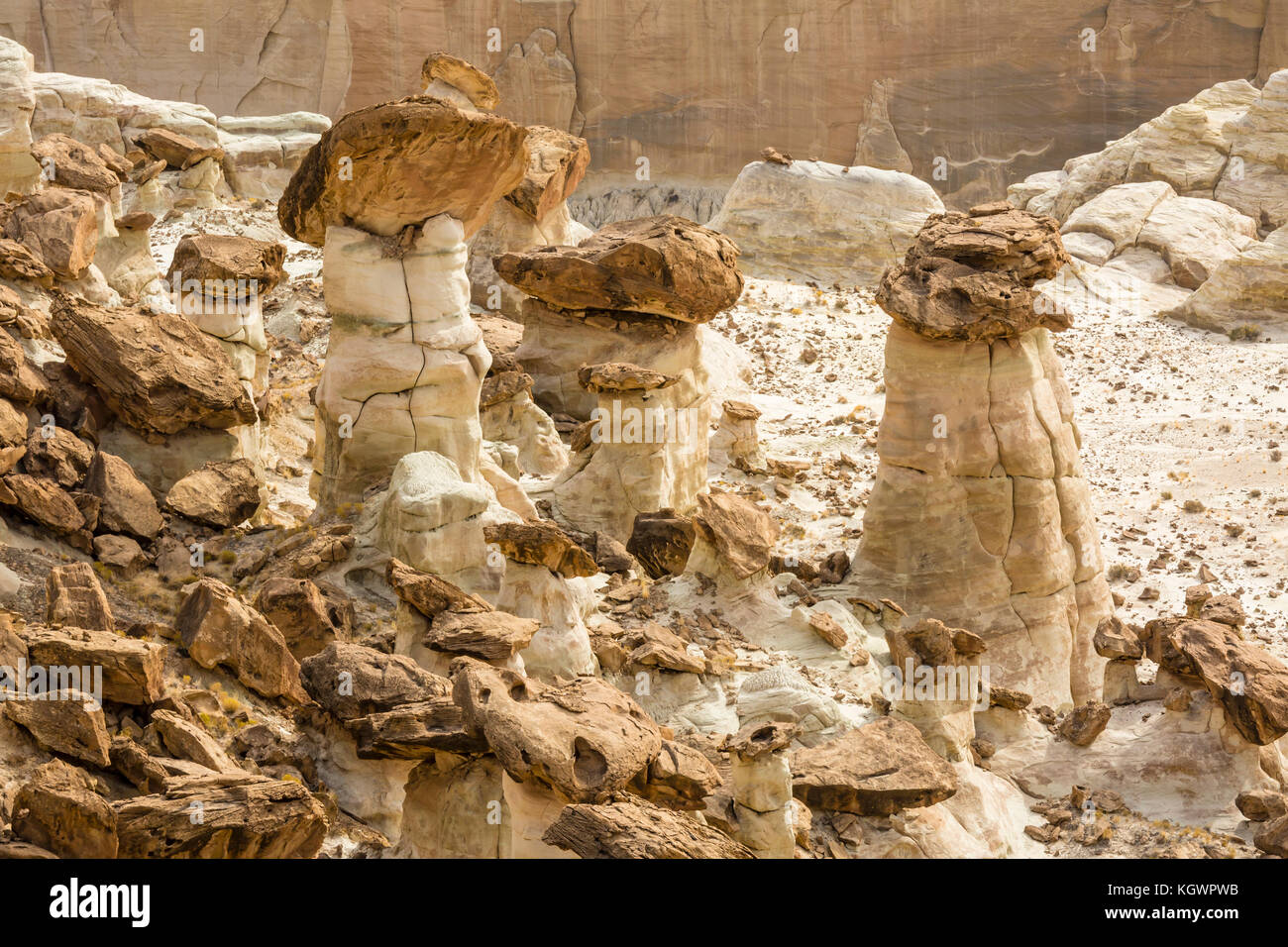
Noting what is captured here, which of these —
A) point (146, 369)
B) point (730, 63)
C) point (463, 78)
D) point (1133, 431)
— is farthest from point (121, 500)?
point (730, 63)

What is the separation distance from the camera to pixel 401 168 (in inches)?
460

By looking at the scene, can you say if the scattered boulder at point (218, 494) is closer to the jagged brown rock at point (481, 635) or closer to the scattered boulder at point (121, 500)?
the scattered boulder at point (121, 500)

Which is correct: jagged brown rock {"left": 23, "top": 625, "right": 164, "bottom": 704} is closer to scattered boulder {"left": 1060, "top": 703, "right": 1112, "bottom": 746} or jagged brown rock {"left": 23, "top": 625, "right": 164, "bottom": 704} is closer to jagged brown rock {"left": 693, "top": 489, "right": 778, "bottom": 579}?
jagged brown rock {"left": 693, "top": 489, "right": 778, "bottom": 579}

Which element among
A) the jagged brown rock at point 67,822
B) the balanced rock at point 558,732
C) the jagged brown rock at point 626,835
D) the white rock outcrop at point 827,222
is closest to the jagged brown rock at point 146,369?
the balanced rock at point 558,732

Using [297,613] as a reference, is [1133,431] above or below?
above

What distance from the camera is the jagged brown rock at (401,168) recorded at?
37.8 ft

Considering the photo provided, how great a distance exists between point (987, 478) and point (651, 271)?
155 inches

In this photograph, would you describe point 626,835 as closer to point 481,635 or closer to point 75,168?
point 481,635

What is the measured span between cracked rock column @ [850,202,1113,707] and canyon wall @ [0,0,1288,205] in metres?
22.6

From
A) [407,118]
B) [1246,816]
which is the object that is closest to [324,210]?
[407,118]

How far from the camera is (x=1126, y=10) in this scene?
35.2 m

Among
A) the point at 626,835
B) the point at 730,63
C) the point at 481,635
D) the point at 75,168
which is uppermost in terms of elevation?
the point at 730,63

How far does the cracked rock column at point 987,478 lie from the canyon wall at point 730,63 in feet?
74.0

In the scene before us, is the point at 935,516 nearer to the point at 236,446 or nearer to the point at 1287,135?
the point at 236,446
